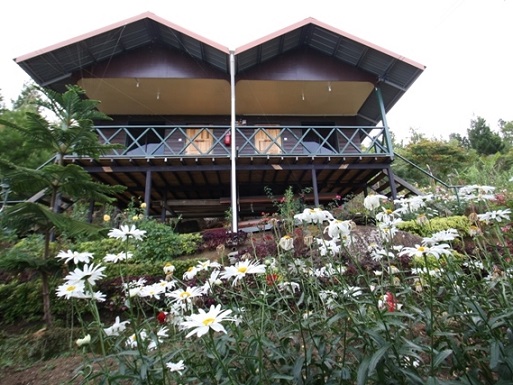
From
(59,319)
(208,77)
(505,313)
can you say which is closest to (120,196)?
(208,77)

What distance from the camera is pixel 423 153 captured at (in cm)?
1753

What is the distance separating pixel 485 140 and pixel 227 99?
69.9 ft

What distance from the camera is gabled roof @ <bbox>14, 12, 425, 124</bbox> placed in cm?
831

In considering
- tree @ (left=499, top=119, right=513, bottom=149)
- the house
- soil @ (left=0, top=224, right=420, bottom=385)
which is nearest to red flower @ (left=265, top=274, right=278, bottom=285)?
soil @ (left=0, top=224, right=420, bottom=385)

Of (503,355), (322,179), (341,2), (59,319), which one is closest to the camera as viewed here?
(503,355)

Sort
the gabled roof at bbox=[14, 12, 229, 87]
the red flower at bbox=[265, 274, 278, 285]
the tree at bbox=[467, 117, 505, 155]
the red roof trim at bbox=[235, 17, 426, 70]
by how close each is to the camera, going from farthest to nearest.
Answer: the tree at bbox=[467, 117, 505, 155] < the red roof trim at bbox=[235, 17, 426, 70] < the gabled roof at bbox=[14, 12, 229, 87] < the red flower at bbox=[265, 274, 278, 285]

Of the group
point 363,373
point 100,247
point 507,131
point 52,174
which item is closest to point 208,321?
point 363,373

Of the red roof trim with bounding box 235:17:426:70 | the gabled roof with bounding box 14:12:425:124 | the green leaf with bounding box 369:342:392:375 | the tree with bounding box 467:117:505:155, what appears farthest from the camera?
the tree with bounding box 467:117:505:155

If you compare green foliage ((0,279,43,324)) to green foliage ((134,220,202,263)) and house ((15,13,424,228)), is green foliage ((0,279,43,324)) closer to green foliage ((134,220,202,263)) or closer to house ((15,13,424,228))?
green foliage ((134,220,202,263))

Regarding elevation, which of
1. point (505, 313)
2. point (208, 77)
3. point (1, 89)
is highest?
point (1, 89)

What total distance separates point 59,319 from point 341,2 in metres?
7.08

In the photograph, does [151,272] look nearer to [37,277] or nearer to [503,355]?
[37,277]

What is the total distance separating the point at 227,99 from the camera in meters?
10.3

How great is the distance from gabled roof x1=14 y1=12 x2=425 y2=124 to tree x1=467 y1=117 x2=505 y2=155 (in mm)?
17412
